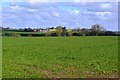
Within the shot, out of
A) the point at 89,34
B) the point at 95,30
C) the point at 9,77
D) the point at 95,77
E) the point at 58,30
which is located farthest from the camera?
the point at 58,30

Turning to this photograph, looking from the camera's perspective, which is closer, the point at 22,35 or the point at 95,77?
the point at 95,77

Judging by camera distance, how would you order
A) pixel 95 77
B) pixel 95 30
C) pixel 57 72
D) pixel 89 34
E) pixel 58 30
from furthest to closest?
1. pixel 58 30
2. pixel 89 34
3. pixel 95 30
4. pixel 57 72
5. pixel 95 77

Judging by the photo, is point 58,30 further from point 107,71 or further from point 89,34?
point 107,71

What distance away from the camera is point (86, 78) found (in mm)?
13961

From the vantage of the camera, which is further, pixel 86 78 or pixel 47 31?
pixel 47 31

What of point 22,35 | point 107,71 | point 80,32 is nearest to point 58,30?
point 80,32

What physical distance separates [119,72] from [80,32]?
336 feet

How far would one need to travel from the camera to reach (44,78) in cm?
1366

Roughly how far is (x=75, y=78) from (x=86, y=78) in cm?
52

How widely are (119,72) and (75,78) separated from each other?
355 centimetres

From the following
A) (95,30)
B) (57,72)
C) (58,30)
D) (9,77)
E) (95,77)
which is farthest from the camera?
(58,30)

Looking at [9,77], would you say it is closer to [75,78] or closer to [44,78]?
[44,78]

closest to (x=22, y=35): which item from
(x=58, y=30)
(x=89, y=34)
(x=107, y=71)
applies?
(x=58, y=30)

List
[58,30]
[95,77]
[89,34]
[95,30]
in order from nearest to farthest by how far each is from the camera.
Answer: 1. [95,77]
2. [95,30]
3. [89,34]
4. [58,30]
